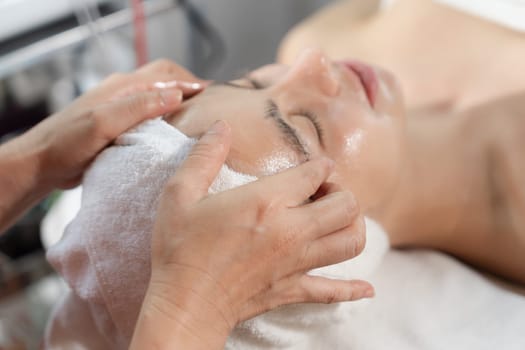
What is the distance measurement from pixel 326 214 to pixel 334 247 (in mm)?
43

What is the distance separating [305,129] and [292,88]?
79 mm

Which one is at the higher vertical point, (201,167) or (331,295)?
(201,167)

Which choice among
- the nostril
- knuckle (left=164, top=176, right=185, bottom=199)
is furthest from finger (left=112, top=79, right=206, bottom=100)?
knuckle (left=164, top=176, right=185, bottom=199)

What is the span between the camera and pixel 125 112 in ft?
2.96

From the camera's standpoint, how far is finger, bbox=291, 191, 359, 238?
689mm

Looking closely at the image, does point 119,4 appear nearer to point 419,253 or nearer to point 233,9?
point 233,9

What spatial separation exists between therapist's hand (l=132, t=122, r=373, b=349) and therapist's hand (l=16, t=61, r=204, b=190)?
22 cm

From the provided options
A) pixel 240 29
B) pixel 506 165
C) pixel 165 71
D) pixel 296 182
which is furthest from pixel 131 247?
pixel 240 29

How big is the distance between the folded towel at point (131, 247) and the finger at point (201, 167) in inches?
2.2

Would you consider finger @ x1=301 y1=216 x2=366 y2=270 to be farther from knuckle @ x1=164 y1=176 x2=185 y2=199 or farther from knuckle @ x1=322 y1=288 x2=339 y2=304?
knuckle @ x1=164 y1=176 x2=185 y2=199

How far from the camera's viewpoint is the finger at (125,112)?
901mm

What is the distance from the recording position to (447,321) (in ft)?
3.27

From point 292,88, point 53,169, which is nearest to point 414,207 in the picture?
point 292,88

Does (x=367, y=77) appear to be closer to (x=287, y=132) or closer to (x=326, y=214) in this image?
(x=287, y=132)
